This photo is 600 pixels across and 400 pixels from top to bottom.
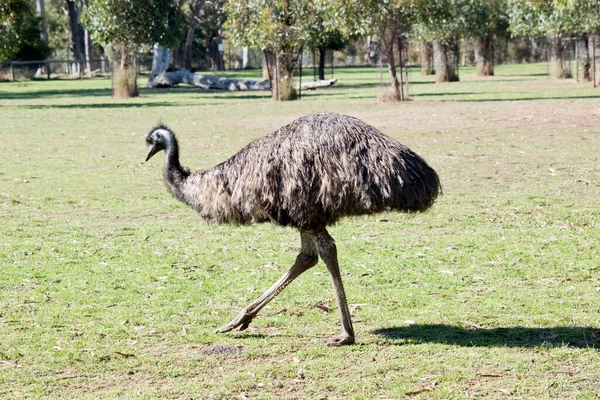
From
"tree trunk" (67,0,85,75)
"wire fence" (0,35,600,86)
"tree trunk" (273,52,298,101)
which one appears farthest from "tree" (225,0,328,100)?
"tree trunk" (67,0,85,75)

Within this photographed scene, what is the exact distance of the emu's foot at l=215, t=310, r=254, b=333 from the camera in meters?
6.10

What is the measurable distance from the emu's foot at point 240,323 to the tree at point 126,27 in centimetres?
2758

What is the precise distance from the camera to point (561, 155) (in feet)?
48.6

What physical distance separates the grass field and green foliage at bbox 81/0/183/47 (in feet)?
59.9

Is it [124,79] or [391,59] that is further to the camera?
[124,79]

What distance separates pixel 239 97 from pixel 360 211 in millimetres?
29155

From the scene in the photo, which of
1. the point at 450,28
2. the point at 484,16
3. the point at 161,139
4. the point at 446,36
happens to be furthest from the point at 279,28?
the point at 161,139

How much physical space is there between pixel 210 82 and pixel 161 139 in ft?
118

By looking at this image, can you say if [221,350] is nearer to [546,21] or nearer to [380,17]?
[380,17]

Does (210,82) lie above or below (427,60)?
below

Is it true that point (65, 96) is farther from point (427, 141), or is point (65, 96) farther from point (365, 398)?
point (365, 398)

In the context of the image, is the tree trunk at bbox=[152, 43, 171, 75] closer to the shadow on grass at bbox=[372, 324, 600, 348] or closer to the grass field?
the grass field

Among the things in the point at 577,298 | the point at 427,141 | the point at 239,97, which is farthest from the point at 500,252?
the point at 239,97

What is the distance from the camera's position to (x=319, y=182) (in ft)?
18.1
